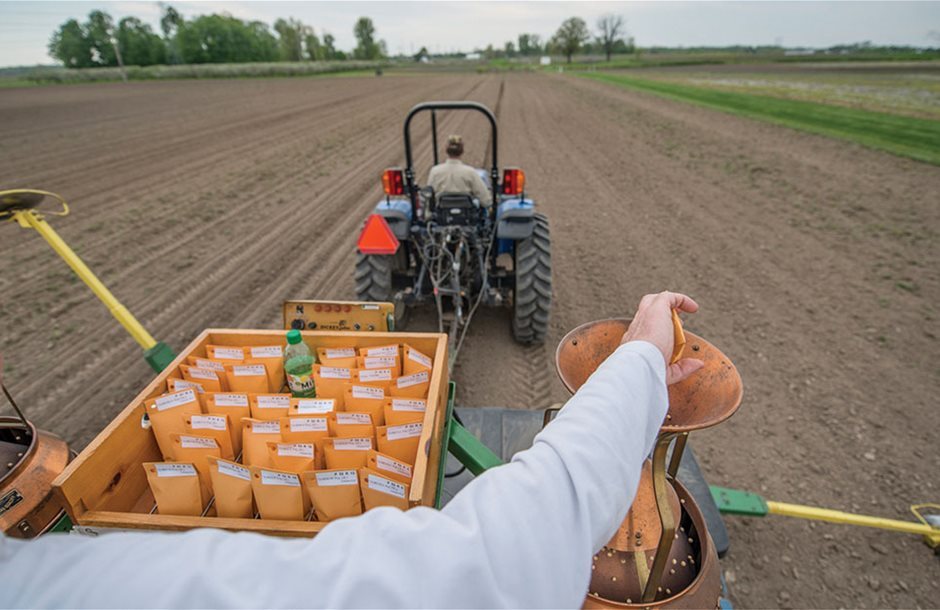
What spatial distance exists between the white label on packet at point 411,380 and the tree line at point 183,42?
58.5 m

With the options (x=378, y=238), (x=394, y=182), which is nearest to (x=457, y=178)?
(x=394, y=182)

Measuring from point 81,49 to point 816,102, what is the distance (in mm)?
76002

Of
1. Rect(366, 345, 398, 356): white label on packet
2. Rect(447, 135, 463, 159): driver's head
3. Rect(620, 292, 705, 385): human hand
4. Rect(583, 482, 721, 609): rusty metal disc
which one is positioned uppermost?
Rect(447, 135, 463, 159): driver's head

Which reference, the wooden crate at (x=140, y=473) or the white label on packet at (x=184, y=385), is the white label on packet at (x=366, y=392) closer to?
the wooden crate at (x=140, y=473)

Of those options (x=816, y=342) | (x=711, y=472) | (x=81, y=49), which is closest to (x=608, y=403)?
(x=711, y=472)

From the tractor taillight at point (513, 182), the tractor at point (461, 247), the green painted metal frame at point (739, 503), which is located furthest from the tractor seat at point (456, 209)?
the green painted metal frame at point (739, 503)

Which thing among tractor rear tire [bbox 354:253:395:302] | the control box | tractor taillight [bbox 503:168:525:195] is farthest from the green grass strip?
A: the control box

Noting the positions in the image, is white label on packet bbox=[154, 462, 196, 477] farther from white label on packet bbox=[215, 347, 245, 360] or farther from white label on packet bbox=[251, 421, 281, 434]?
white label on packet bbox=[215, 347, 245, 360]

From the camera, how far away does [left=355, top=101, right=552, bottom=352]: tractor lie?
12.4 ft

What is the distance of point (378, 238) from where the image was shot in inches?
141

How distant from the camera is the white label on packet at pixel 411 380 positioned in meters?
1.74

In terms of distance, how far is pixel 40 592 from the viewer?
613 millimetres

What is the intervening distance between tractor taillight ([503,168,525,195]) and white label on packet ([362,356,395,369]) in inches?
109

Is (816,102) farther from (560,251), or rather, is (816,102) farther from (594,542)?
(594,542)
